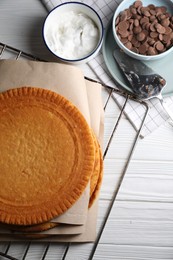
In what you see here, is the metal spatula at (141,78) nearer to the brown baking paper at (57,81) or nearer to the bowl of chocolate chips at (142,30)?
the bowl of chocolate chips at (142,30)

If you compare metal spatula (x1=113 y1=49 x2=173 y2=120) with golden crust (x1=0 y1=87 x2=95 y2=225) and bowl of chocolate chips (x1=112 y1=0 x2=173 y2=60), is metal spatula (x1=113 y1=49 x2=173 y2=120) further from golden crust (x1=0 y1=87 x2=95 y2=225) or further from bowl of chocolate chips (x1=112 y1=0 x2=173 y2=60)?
golden crust (x1=0 y1=87 x2=95 y2=225)

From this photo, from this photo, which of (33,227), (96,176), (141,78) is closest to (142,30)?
(141,78)

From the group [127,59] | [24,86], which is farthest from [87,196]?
[127,59]

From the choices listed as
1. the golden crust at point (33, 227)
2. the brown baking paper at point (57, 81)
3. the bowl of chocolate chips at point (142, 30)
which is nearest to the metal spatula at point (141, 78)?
the bowl of chocolate chips at point (142, 30)

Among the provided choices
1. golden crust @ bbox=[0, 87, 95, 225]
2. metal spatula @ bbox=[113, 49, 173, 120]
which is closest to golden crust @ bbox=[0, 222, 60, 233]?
golden crust @ bbox=[0, 87, 95, 225]

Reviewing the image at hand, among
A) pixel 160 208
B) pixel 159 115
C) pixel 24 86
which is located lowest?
pixel 160 208

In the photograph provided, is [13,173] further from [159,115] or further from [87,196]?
[159,115]
